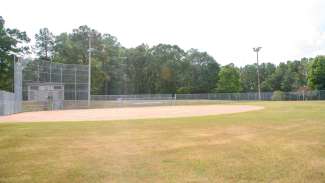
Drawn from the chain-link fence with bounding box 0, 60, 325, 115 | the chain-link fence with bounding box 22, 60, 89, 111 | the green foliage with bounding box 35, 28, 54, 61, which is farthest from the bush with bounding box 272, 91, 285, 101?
the green foliage with bounding box 35, 28, 54, 61

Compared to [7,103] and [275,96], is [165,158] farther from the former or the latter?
[275,96]

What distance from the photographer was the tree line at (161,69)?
2286 inches

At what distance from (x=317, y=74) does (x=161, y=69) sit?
113ft

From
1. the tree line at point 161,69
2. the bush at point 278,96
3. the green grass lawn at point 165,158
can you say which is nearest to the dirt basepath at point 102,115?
the green grass lawn at point 165,158

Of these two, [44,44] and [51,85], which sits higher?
[44,44]

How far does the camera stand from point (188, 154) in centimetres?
709

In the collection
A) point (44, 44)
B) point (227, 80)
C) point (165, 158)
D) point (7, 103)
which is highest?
point (44, 44)

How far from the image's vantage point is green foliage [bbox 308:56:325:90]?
68.4 meters

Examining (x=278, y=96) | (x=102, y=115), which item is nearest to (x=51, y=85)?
(x=102, y=115)

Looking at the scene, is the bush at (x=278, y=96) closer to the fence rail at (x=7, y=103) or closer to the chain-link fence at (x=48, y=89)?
the chain-link fence at (x=48, y=89)

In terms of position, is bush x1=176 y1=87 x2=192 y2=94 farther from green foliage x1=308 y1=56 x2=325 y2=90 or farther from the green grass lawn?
the green grass lawn

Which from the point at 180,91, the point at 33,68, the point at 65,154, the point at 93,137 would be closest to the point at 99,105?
the point at 33,68

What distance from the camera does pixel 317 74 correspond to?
68375 millimetres

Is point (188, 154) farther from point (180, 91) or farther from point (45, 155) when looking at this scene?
point (180, 91)
